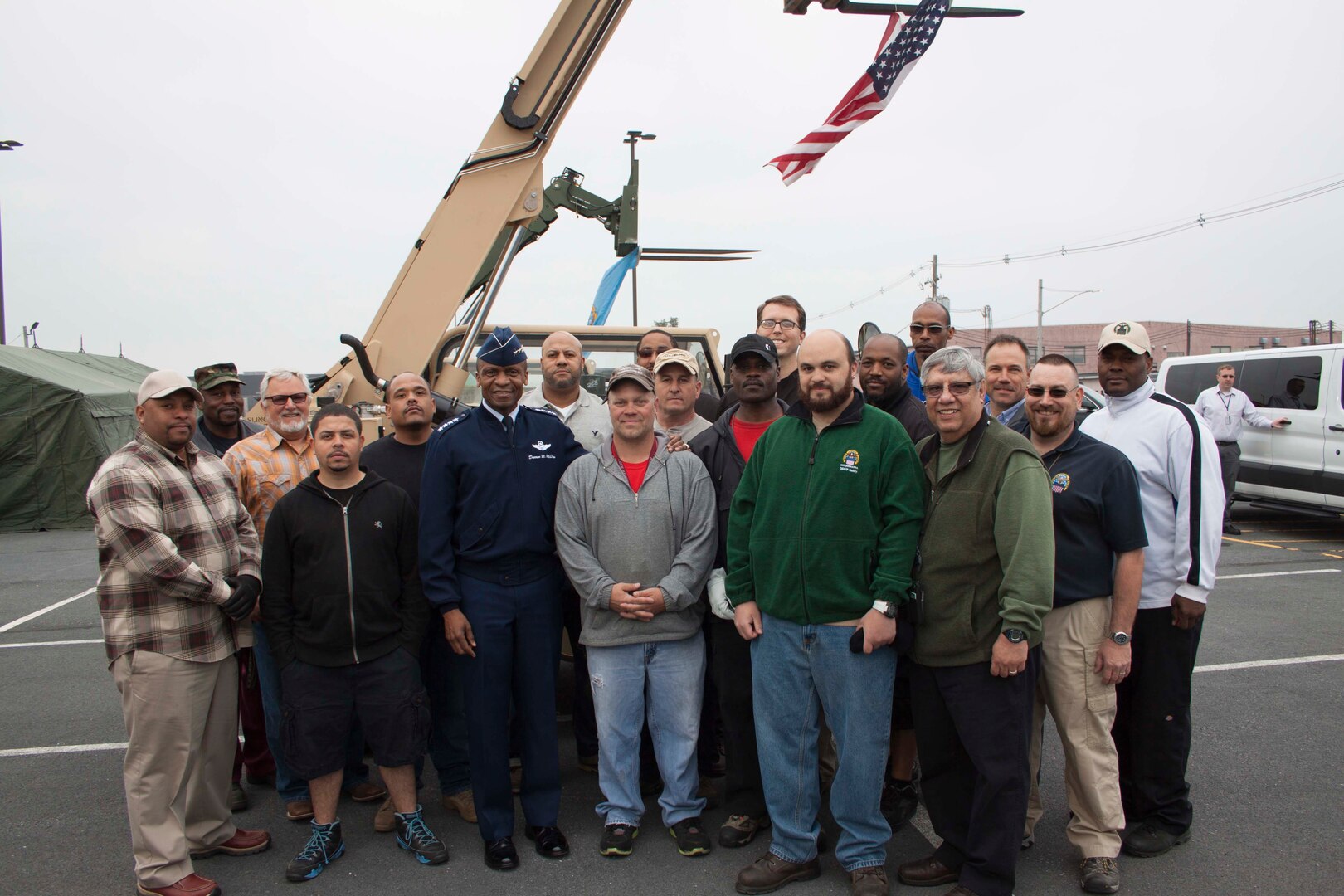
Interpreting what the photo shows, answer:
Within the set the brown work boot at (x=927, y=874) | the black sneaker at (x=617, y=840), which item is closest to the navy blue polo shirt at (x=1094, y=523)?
the brown work boot at (x=927, y=874)

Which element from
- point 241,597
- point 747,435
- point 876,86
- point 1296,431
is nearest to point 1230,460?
point 1296,431

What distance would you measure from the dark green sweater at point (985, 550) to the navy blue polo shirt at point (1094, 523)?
0.73 feet

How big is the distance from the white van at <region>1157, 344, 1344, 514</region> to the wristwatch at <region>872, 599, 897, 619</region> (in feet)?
31.6

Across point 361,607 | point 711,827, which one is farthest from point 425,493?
point 711,827

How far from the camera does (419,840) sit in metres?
3.59

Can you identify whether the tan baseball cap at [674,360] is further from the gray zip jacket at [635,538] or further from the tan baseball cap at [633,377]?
the gray zip jacket at [635,538]

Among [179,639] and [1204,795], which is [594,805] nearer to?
[179,639]

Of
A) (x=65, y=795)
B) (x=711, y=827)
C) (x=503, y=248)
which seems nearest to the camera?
(x=711, y=827)

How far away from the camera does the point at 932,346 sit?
494 cm

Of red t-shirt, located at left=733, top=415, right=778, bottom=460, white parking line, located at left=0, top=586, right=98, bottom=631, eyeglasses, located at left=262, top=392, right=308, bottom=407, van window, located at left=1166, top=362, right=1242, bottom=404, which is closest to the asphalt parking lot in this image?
white parking line, located at left=0, top=586, right=98, bottom=631

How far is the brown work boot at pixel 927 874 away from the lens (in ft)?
10.8

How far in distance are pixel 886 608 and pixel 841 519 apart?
0.36 meters

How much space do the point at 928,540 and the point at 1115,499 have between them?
767mm

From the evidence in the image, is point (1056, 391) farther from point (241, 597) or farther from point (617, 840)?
point (241, 597)
